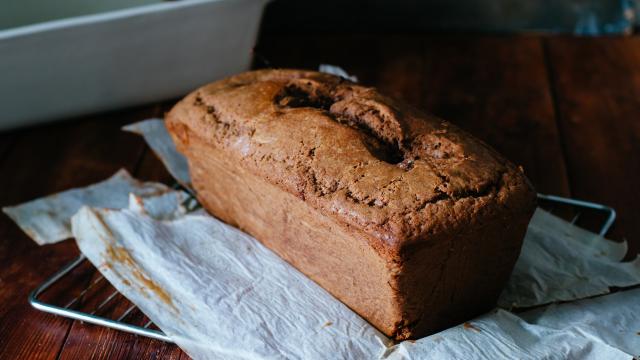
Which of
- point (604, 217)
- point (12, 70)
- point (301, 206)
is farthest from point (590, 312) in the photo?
point (12, 70)

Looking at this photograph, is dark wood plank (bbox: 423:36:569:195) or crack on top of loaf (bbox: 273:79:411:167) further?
dark wood plank (bbox: 423:36:569:195)

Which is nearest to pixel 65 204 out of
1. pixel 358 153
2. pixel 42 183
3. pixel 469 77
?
pixel 42 183

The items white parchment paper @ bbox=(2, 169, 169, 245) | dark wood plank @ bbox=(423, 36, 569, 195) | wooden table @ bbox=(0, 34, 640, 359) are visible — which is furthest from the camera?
dark wood plank @ bbox=(423, 36, 569, 195)

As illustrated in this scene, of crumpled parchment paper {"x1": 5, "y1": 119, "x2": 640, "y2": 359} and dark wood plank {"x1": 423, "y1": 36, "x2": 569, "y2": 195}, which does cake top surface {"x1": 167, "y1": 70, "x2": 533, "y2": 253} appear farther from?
dark wood plank {"x1": 423, "y1": 36, "x2": 569, "y2": 195}

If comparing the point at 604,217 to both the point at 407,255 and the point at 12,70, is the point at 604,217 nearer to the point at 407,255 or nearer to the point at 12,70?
the point at 407,255

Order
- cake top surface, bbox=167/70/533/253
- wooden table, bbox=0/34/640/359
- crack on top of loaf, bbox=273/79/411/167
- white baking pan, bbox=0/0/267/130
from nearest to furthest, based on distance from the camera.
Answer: cake top surface, bbox=167/70/533/253
crack on top of loaf, bbox=273/79/411/167
wooden table, bbox=0/34/640/359
white baking pan, bbox=0/0/267/130

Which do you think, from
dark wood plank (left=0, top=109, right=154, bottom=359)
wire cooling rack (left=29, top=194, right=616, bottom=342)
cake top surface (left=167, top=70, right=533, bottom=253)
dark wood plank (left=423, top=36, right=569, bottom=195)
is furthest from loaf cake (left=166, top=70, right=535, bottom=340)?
dark wood plank (left=423, top=36, right=569, bottom=195)

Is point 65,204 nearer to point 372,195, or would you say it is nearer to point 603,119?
point 372,195

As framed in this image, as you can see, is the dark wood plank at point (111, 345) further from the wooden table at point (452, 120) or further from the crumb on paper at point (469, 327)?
the crumb on paper at point (469, 327)
